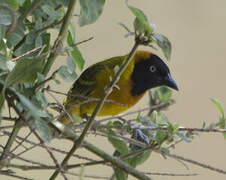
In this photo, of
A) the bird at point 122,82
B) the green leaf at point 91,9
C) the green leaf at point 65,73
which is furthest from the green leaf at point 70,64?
the bird at point 122,82

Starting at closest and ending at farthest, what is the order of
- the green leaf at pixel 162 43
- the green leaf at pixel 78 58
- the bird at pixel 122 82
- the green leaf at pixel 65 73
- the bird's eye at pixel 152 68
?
1. the green leaf at pixel 162 43
2. the green leaf at pixel 65 73
3. the green leaf at pixel 78 58
4. the bird at pixel 122 82
5. the bird's eye at pixel 152 68

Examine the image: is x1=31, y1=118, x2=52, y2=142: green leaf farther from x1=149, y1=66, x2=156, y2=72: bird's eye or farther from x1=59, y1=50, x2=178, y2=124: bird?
x1=149, y1=66, x2=156, y2=72: bird's eye

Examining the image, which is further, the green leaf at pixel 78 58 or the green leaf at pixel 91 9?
the green leaf at pixel 78 58

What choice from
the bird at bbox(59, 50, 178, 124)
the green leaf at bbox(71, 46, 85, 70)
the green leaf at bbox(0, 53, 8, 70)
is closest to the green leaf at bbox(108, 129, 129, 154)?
the green leaf at bbox(71, 46, 85, 70)

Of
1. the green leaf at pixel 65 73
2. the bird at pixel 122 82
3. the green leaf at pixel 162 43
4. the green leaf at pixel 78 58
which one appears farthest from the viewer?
the bird at pixel 122 82

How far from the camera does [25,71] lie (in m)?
0.79

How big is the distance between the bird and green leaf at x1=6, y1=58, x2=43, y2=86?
0.92m

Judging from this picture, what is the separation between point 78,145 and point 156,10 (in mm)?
3093

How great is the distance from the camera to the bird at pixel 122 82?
177 centimetres

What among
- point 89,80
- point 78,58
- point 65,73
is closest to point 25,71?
point 65,73

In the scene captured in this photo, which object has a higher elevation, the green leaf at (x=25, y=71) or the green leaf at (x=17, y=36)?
the green leaf at (x=17, y=36)

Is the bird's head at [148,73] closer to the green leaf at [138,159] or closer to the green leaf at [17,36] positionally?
the green leaf at [138,159]

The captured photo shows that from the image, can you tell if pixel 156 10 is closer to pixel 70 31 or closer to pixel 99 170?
pixel 99 170

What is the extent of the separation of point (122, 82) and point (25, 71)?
1.06 metres
